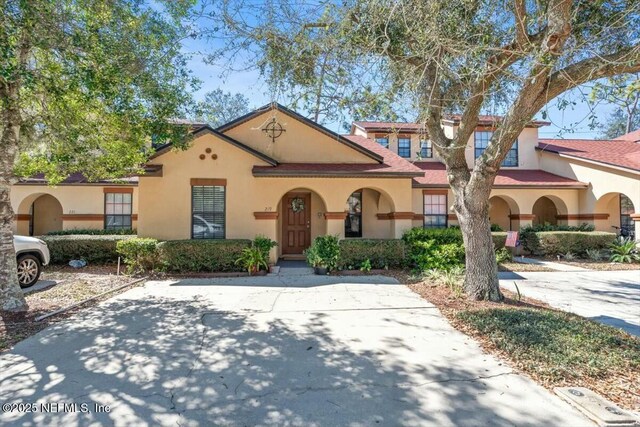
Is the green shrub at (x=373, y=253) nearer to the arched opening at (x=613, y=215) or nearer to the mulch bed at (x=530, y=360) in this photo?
the mulch bed at (x=530, y=360)

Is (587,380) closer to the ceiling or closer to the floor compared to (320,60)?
closer to the floor

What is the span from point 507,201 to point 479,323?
40.0 feet

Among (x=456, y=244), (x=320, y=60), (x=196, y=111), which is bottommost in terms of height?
(x=456, y=244)

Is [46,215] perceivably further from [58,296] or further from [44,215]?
[58,296]

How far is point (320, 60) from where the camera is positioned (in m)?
7.41

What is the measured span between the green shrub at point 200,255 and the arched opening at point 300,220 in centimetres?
314

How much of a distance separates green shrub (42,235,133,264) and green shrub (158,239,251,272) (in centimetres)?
230

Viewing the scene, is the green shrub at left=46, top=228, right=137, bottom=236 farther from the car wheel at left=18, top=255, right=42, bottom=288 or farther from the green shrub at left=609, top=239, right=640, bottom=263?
the green shrub at left=609, top=239, right=640, bottom=263

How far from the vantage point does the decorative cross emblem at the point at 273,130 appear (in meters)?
12.9

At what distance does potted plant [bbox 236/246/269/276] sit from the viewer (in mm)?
9992

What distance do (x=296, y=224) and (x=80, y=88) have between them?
27.2ft

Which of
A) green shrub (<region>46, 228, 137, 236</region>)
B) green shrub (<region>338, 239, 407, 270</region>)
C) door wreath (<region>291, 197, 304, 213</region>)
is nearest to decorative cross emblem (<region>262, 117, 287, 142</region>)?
door wreath (<region>291, 197, 304, 213</region>)

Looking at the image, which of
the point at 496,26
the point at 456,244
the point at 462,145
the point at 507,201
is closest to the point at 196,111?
the point at 462,145

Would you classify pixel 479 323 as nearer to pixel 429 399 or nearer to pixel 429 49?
pixel 429 399
